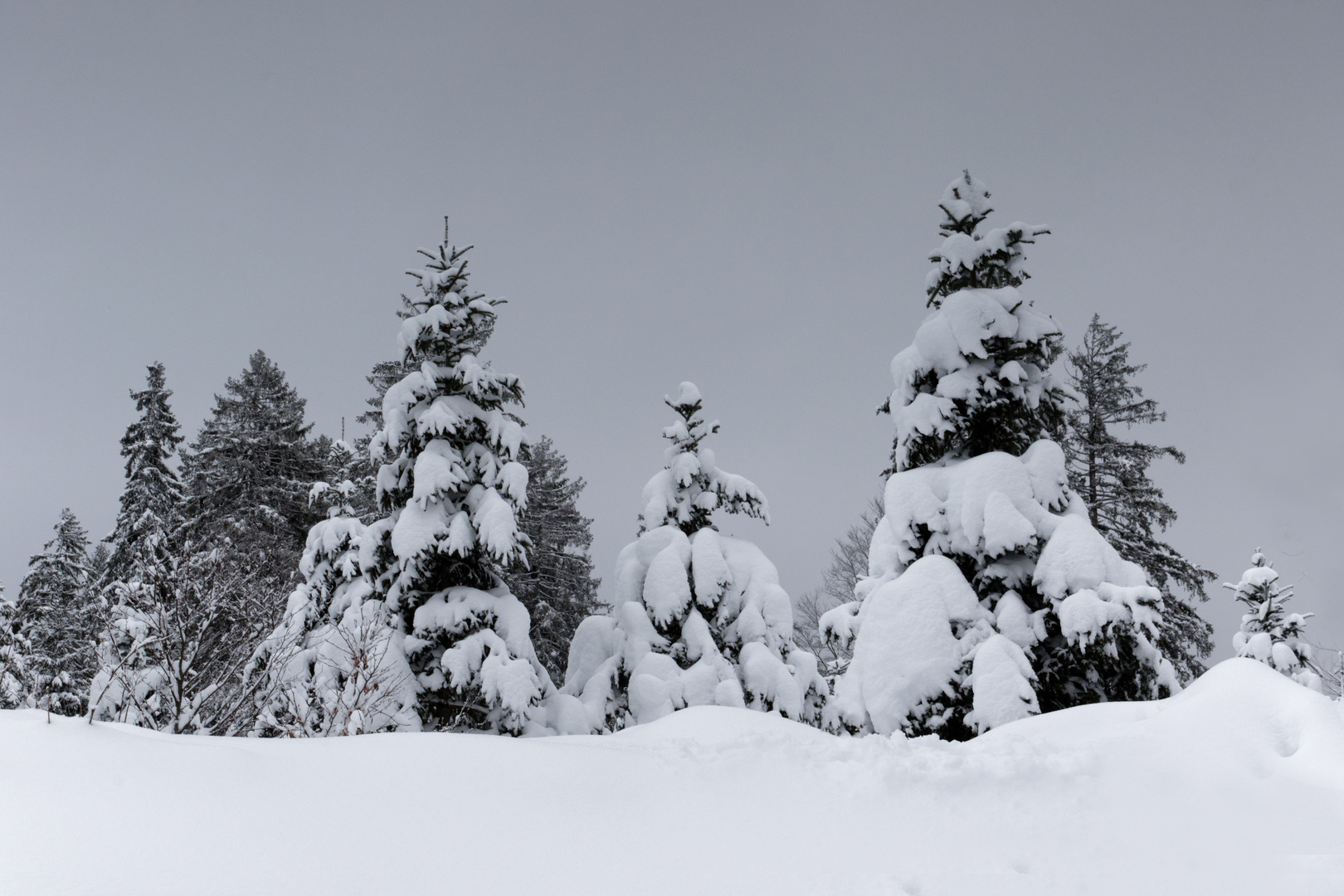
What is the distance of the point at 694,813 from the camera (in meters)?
4.13

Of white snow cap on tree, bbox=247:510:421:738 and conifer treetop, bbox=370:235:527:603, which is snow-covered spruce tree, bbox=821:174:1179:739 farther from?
white snow cap on tree, bbox=247:510:421:738

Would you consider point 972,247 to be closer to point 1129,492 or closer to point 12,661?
point 1129,492

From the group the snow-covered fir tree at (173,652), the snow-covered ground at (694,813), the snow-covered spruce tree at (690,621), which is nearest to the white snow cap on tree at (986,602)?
the snow-covered ground at (694,813)

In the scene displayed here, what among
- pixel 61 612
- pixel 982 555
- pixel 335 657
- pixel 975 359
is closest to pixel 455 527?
pixel 335 657

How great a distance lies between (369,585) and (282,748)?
24.9 feet

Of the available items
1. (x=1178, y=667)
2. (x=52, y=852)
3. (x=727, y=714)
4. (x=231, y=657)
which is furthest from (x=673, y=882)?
(x=1178, y=667)

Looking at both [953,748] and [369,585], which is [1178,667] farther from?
[369,585]

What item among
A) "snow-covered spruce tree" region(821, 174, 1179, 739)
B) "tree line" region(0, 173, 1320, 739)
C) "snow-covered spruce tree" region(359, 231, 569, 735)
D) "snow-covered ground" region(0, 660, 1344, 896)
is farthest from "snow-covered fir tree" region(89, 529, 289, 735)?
"snow-covered spruce tree" region(821, 174, 1179, 739)

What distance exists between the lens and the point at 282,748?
181 inches

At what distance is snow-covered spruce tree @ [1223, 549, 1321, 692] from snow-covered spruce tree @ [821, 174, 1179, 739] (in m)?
11.7

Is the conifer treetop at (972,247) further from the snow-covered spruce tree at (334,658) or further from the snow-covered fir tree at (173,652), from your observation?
the snow-covered fir tree at (173,652)

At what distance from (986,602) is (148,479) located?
2493 centimetres

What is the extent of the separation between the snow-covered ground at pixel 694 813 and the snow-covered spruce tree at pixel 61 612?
64.2 feet

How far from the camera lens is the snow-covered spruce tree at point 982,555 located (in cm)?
805
